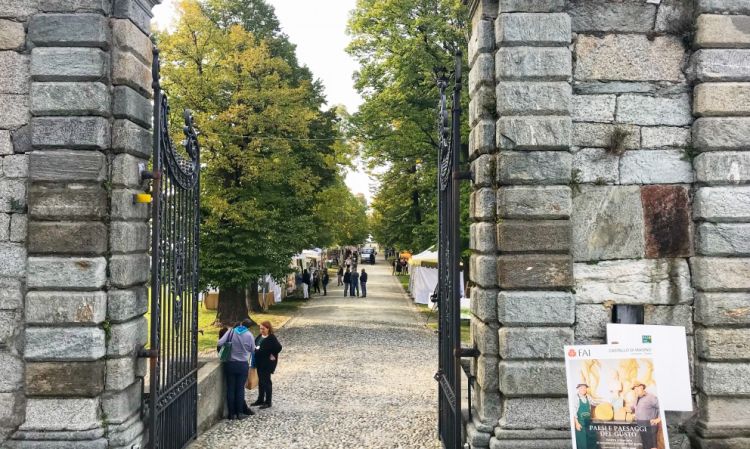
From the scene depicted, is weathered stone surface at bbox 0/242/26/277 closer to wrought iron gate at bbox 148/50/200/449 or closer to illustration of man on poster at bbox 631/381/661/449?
wrought iron gate at bbox 148/50/200/449

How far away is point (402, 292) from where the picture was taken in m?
30.7

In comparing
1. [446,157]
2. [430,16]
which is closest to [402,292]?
→ [430,16]

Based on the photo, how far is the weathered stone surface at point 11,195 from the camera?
4.78 metres

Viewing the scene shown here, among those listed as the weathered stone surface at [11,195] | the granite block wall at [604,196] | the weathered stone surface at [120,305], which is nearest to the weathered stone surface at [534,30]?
the granite block wall at [604,196]

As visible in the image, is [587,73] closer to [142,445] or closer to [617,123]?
[617,123]

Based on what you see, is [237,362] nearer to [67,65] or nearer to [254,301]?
[67,65]

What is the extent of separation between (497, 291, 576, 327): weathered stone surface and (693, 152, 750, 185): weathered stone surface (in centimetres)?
162

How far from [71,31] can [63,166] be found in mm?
1122

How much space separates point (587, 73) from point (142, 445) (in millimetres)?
5153

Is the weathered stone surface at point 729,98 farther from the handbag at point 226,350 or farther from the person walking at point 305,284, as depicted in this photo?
the person walking at point 305,284

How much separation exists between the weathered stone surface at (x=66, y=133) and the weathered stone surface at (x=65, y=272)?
94 centimetres

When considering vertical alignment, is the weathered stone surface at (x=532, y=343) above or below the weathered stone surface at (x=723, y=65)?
below

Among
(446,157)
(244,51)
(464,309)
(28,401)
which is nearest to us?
(28,401)

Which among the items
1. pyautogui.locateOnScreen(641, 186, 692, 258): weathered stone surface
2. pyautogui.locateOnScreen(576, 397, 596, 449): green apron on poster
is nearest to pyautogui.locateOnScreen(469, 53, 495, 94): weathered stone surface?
pyautogui.locateOnScreen(641, 186, 692, 258): weathered stone surface
